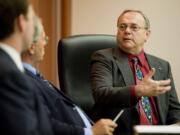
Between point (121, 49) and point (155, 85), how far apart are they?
46 centimetres

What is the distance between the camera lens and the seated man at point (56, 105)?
5.59 feet

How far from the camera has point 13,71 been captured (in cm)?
109

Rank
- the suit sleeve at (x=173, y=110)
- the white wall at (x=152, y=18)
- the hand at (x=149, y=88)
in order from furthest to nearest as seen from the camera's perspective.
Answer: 1. the white wall at (x=152, y=18)
2. the suit sleeve at (x=173, y=110)
3. the hand at (x=149, y=88)

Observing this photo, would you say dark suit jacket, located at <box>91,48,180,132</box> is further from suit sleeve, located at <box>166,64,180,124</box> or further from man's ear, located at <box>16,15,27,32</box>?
man's ear, located at <box>16,15,27,32</box>

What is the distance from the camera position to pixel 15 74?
1.08 meters

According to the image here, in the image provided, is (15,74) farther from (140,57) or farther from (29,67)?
(140,57)

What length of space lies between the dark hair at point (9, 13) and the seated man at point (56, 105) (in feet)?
1.37

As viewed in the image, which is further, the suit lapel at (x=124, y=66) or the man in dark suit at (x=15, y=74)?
the suit lapel at (x=124, y=66)

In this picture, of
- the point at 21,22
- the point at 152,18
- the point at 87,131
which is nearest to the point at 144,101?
the point at 87,131

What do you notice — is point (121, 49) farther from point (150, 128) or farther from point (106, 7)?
point (150, 128)

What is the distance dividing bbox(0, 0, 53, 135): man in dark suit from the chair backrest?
1162 mm

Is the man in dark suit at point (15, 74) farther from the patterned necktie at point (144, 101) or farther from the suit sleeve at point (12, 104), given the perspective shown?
the patterned necktie at point (144, 101)

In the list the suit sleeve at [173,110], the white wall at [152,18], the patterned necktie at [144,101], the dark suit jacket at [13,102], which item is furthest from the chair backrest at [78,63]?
the dark suit jacket at [13,102]

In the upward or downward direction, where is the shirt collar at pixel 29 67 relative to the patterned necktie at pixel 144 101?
upward
